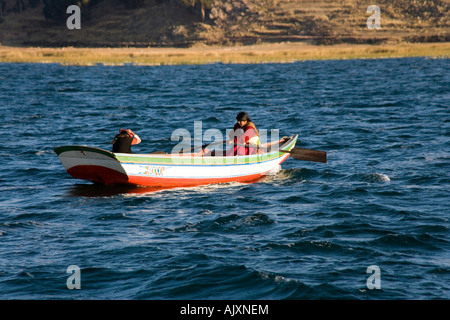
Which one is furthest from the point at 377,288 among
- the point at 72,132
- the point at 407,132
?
the point at 72,132

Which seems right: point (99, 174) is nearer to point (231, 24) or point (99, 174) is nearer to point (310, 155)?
point (310, 155)

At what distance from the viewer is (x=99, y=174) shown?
16.3 m

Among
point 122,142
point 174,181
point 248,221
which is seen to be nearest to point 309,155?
point 174,181

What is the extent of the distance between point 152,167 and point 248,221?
3.75 meters

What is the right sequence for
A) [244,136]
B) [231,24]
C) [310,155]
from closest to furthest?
[244,136] → [310,155] → [231,24]

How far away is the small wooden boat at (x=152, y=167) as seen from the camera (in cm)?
1576

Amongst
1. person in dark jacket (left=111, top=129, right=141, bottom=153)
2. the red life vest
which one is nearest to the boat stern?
person in dark jacket (left=111, top=129, right=141, bottom=153)

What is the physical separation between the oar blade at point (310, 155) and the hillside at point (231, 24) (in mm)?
75599

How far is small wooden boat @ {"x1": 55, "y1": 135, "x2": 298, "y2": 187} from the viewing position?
1576 centimetres

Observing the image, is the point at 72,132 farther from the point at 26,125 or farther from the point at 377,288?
the point at 377,288

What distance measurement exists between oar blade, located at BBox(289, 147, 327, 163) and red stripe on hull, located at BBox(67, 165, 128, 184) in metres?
5.94
